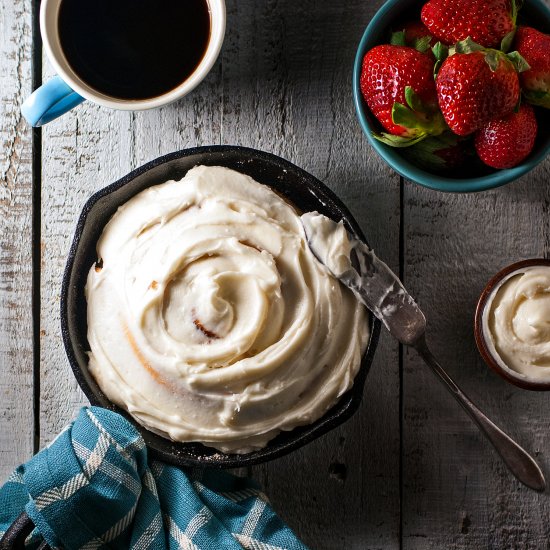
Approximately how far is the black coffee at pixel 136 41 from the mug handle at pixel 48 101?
1.8 inches

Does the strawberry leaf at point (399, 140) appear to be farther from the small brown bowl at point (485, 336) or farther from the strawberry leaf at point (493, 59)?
the small brown bowl at point (485, 336)

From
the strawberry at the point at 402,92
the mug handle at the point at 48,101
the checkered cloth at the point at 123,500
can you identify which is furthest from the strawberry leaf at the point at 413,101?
the checkered cloth at the point at 123,500

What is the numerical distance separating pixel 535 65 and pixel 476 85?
113mm

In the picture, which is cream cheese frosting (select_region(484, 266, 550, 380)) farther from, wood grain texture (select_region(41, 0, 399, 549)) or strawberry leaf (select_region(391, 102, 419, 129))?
strawberry leaf (select_region(391, 102, 419, 129))

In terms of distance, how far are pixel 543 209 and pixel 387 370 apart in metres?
0.42

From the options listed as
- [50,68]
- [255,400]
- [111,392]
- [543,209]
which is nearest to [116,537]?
[111,392]

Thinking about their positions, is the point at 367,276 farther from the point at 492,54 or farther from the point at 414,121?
the point at 492,54

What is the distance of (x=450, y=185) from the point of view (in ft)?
4.12

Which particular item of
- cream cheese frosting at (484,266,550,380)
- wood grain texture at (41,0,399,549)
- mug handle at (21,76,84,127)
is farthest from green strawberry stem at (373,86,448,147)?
mug handle at (21,76,84,127)

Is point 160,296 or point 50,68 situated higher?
point 50,68

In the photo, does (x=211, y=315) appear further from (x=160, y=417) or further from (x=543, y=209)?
(x=543, y=209)

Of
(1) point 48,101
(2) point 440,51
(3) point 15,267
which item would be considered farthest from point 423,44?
(3) point 15,267

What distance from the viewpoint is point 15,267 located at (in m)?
1.46

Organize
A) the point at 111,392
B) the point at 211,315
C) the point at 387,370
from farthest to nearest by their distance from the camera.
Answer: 1. the point at 387,370
2. the point at 111,392
3. the point at 211,315
